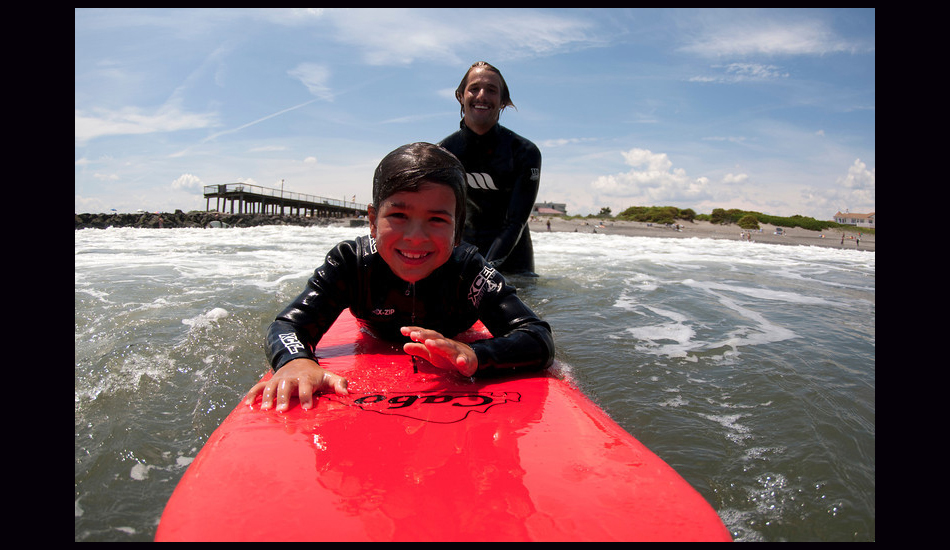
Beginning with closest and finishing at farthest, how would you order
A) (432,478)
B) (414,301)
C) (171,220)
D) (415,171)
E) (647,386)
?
(432,478) → (415,171) → (414,301) → (647,386) → (171,220)

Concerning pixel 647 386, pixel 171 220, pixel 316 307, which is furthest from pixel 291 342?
pixel 171 220

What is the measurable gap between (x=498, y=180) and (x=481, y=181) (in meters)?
0.15

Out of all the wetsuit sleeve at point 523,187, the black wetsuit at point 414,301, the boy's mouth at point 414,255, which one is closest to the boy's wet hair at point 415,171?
the boy's mouth at point 414,255

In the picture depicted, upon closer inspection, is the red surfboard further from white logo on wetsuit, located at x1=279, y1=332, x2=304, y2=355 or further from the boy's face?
the boy's face

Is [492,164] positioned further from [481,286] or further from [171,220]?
[171,220]

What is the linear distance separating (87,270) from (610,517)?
839 centimetres

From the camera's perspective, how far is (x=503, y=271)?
17.5 feet

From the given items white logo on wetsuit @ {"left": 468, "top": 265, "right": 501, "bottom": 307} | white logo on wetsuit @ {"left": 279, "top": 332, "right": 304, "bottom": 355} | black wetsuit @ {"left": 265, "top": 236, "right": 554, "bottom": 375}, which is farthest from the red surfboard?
white logo on wetsuit @ {"left": 468, "top": 265, "right": 501, "bottom": 307}

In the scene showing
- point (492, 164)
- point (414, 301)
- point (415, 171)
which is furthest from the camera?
point (492, 164)

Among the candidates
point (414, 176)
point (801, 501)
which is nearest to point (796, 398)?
point (801, 501)

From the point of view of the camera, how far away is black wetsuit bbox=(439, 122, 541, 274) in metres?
4.33

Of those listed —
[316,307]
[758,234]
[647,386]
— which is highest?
[758,234]

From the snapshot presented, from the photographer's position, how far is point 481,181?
14.8 ft

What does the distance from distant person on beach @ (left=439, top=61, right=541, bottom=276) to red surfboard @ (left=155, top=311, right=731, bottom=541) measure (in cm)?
270
